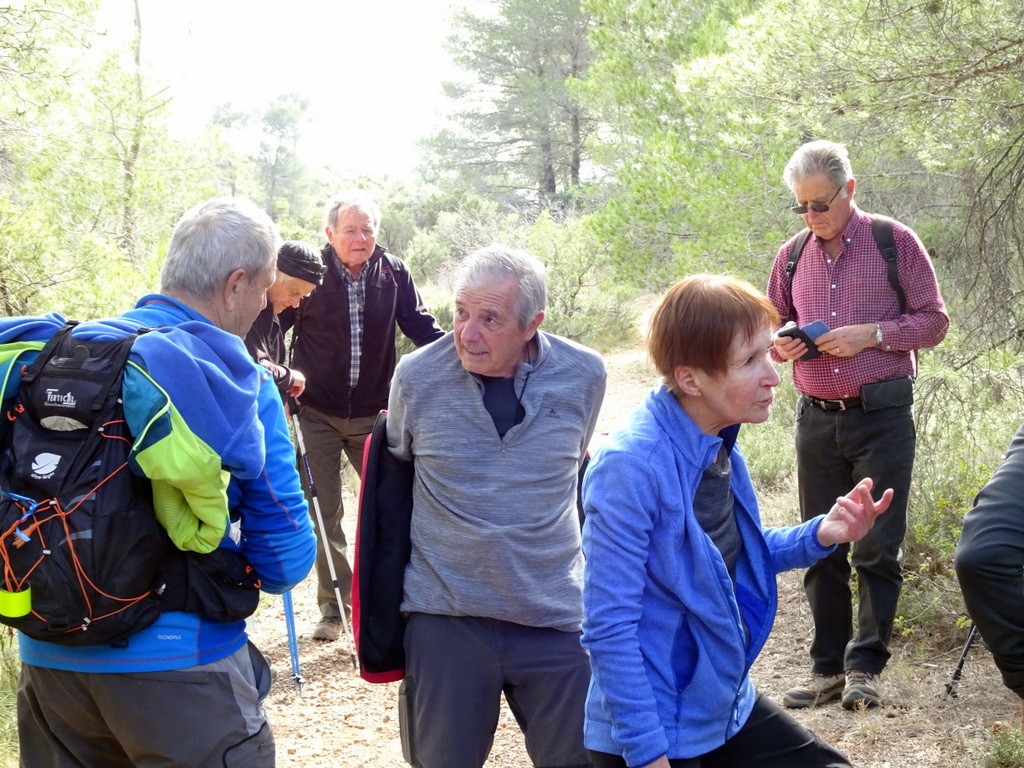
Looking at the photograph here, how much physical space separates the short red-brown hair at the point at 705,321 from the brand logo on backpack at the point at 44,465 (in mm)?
1364

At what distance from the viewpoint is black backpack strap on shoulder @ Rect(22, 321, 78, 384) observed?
234cm

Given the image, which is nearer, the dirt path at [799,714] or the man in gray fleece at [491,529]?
the man in gray fleece at [491,529]

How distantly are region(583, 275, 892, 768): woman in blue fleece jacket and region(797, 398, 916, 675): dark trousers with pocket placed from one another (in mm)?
2083

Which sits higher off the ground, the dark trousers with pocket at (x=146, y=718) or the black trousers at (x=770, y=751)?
the dark trousers with pocket at (x=146, y=718)

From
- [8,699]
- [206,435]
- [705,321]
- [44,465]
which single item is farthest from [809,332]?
[8,699]

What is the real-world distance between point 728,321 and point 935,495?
4.39 metres

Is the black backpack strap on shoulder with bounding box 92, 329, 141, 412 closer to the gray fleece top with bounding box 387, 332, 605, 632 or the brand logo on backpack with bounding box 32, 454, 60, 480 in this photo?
the brand logo on backpack with bounding box 32, 454, 60, 480

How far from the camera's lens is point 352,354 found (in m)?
6.10

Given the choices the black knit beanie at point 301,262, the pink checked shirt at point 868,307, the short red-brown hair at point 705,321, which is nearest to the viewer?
the short red-brown hair at point 705,321

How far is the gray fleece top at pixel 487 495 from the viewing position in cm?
319

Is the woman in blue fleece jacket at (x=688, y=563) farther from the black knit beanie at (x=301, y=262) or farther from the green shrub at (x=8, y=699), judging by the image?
the black knit beanie at (x=301, y=262)

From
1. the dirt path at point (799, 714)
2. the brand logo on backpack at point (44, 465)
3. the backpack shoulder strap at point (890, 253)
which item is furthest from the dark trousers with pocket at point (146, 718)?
the backpack shoulder strap at point (890, 253)

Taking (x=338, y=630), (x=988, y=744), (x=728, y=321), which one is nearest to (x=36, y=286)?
(x=338, y=630)

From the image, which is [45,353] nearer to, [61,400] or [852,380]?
[61,400]
